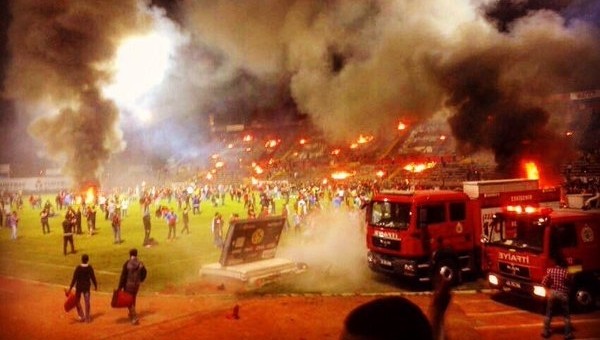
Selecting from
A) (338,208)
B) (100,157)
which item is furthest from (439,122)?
(100,157)

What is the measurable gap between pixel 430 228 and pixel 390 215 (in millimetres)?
1063

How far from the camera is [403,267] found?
11672 millimetres

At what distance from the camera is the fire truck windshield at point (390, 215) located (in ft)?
39.1

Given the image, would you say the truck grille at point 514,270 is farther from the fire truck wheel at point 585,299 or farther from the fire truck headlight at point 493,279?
the fire truck wheel at point 585,299

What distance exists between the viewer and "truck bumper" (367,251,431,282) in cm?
1151

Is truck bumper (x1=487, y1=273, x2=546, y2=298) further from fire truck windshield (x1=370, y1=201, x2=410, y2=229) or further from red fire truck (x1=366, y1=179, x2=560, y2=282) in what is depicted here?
fire truck windshield (x1=370, y1=201, x2=410, y2=229)

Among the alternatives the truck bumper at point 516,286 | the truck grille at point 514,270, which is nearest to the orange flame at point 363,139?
the truck bumper at point 516,286

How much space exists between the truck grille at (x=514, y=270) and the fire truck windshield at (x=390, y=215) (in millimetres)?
2305

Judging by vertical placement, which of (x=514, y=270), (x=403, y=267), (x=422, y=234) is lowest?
(x=403, y=267)

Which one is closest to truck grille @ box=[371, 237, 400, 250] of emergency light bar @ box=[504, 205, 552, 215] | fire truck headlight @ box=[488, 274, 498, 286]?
fire truck headlight @ box=[488, 274, 498, 286]

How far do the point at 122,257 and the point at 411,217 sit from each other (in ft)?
35.0

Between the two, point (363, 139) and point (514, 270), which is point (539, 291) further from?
point (363, 139)

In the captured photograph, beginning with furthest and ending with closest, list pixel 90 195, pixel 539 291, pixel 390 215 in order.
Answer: pixel 90 195
pixel 390 215
pixel 539 291

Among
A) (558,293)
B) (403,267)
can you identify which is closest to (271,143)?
(403,267)
